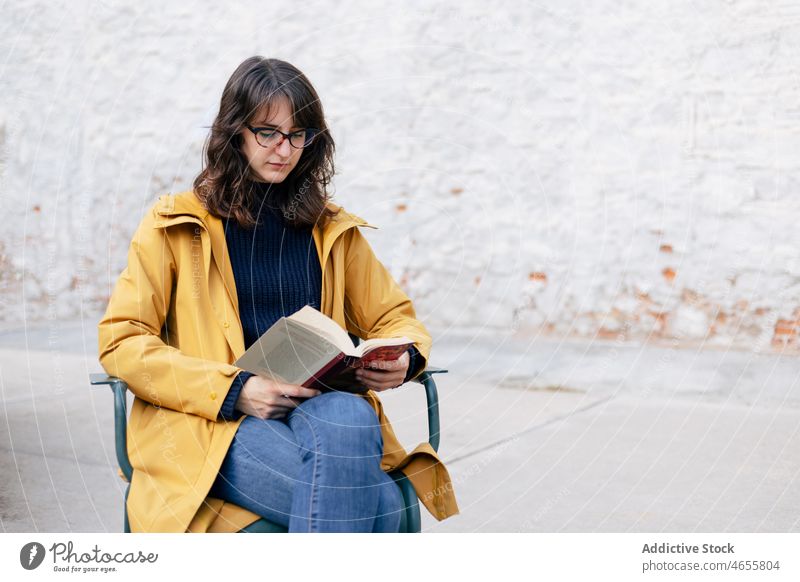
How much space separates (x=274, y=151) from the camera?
6.41ft

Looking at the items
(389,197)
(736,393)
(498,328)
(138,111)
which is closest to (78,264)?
(138,111)

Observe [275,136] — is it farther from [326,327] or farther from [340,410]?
[340,410]

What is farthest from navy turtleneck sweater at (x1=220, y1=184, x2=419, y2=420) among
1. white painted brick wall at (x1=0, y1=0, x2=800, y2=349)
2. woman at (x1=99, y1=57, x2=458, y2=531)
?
white painted brick wall at (x1=0, y1=0, x2=800, y2=349)

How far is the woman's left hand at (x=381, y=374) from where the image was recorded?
1853mm

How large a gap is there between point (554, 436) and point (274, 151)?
6.31 feet

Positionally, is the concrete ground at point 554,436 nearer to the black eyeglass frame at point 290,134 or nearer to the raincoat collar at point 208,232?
the raincoat collar at point 208,232

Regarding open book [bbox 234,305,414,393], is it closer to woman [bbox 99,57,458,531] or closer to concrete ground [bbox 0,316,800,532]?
woman [bbox 99,57,458,531]

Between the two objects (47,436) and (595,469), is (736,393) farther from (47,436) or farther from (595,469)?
(47,436)

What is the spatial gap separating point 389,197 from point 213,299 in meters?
2.89

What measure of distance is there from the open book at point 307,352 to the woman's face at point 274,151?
1.12 ft

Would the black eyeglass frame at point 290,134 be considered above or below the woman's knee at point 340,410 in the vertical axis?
above

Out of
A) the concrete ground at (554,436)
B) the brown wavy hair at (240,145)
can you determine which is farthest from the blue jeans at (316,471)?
the concrete ground at (554,436)

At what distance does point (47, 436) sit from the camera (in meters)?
3.46

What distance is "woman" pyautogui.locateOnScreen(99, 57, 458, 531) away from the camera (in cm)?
169
